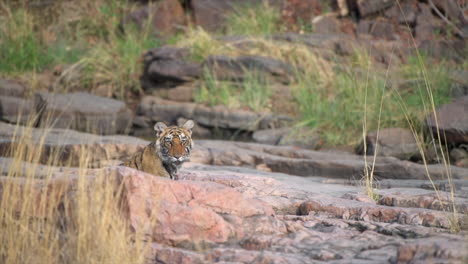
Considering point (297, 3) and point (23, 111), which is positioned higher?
point (297, 3)

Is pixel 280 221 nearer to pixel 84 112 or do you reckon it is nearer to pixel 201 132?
pixel 201 132

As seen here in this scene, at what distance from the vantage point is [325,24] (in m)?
15.3

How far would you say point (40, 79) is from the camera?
14.1m

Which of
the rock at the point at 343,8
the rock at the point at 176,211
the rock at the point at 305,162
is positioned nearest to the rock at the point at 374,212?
the rock at the point at 176,211

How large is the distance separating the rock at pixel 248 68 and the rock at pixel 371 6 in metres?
3.45

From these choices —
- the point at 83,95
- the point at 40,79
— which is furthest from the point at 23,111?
the point at 40,79

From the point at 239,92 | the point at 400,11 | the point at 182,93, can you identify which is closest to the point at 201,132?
the point at 239,92

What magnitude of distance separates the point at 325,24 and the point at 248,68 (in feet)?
11.2

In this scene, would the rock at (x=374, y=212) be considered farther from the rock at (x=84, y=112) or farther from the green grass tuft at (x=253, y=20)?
the green grass tuft at (x=253, y=20)

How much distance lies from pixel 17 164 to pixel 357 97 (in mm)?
7300

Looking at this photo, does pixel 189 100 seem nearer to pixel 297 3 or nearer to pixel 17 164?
pixel 297 3

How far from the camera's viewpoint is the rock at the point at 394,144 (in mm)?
9367

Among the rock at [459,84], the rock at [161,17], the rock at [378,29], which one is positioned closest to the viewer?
the rock at [459,84]

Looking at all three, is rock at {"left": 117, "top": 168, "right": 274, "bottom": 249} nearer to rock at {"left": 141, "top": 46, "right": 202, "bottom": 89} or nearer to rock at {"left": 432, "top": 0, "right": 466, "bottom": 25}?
rock at {"left": 141, "top": 46, "right": 202, "bottom": 89}
